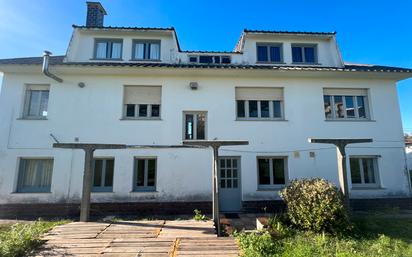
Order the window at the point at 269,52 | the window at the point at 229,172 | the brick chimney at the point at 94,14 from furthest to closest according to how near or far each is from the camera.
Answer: the brick chimney at the point at 94,14 → the window at the point at 269,52 → the window at the point at 229,172

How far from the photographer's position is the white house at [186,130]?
9570 mm

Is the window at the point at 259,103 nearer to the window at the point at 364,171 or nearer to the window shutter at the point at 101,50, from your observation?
the window at the point at 364,171

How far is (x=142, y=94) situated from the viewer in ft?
34.2

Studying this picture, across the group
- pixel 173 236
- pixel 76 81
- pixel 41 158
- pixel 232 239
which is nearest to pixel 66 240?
pixel 173 236

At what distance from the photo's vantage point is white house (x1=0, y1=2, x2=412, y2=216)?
31.4 feet

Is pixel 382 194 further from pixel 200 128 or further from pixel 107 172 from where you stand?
pixel 107 172

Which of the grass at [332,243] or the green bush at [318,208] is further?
the green bush at [318,208]

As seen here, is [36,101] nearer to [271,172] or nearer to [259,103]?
[259,103]

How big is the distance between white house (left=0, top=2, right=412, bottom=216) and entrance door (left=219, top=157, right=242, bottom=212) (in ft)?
0.14

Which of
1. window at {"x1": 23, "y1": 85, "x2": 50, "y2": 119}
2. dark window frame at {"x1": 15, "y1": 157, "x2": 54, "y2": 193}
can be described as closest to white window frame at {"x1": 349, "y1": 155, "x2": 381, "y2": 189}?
dark window frame at {"x1": 15, "y1": 157, "x2": 54, "y2": 193}

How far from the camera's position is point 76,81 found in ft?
33.3

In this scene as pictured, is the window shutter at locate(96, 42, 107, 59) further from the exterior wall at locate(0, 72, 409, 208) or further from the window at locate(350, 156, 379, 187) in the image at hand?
Result: the window at locate(350, 156, 379, 187)

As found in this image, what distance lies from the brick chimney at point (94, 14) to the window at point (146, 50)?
281 centimetres

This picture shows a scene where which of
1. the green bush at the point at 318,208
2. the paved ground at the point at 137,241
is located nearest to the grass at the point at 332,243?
the green bush at the point at 318,208
